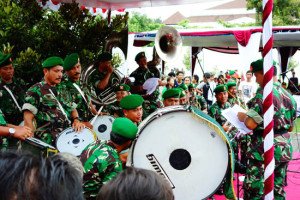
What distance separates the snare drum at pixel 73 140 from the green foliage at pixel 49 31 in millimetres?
1671

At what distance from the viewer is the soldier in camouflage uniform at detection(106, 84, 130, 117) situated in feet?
20.3

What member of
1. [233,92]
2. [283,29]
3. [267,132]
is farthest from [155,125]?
[283,29]

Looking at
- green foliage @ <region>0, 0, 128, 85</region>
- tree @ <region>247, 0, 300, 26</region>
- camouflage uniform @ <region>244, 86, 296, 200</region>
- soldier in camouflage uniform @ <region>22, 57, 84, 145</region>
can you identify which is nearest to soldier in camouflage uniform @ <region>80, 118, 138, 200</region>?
soldier in camouflage uniform @ <region>22, 57, 84, 145</region>

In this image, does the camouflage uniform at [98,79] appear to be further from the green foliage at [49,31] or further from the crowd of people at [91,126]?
the green foliage at [49,31]

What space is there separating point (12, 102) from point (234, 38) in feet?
34.4

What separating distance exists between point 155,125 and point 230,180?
2.66 feet

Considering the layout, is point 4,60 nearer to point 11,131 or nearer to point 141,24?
point 11,131

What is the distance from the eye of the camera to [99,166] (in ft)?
10.9

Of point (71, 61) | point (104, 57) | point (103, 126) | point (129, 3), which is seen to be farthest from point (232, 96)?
point (71, 61)

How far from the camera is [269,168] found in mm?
3652

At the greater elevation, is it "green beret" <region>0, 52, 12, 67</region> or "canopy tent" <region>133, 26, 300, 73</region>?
"green beret" <region>0, 52, 12, 67</region>

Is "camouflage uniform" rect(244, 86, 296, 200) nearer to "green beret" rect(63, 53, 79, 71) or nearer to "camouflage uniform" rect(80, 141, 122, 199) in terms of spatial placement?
"camouflage uniform" rect(80, 141, 122, 199)

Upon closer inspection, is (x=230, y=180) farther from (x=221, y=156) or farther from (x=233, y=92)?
(x=233, y=92)

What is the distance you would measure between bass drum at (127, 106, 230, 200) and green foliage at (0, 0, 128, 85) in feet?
8.35
